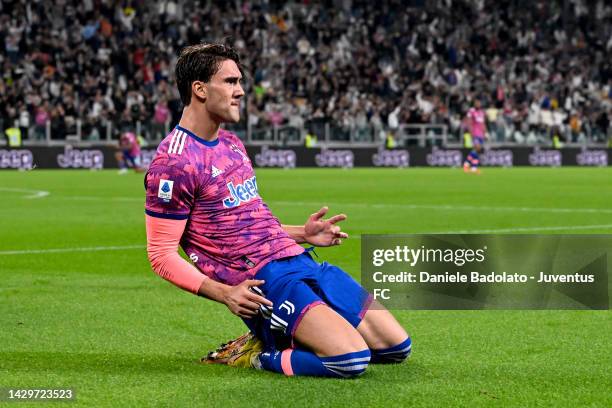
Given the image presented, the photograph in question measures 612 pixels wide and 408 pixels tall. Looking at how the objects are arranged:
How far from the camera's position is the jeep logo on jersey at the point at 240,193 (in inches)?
244

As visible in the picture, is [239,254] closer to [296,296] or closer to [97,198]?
[296,296]

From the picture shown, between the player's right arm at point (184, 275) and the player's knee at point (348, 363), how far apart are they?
46cm

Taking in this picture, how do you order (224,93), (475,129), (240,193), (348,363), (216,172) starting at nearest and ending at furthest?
(348,363)
(224,93)
(216,172)
(240,193)
(475,129)

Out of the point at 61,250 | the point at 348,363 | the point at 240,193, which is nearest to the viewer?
the point at 348,363

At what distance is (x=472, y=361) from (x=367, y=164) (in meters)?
36.1

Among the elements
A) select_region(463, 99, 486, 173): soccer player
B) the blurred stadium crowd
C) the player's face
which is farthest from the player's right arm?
select_region(463, 99, 486, 173): soccer player

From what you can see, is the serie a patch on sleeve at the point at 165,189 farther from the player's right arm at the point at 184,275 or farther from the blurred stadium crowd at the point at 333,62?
the blurred stadium crowd at the point at 333,62

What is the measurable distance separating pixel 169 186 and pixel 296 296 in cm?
87

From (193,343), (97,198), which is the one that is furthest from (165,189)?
(97,198)

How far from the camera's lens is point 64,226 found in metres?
16.3

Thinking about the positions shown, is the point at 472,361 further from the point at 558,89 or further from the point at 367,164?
the point at 558,89

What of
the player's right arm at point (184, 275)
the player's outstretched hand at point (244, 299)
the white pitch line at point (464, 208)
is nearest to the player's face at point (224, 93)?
the player's right arm at point (184, 275)

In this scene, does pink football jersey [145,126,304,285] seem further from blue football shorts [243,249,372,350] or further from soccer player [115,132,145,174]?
soccer player [115,132,145,174]

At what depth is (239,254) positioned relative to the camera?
Answer: 617 cm
